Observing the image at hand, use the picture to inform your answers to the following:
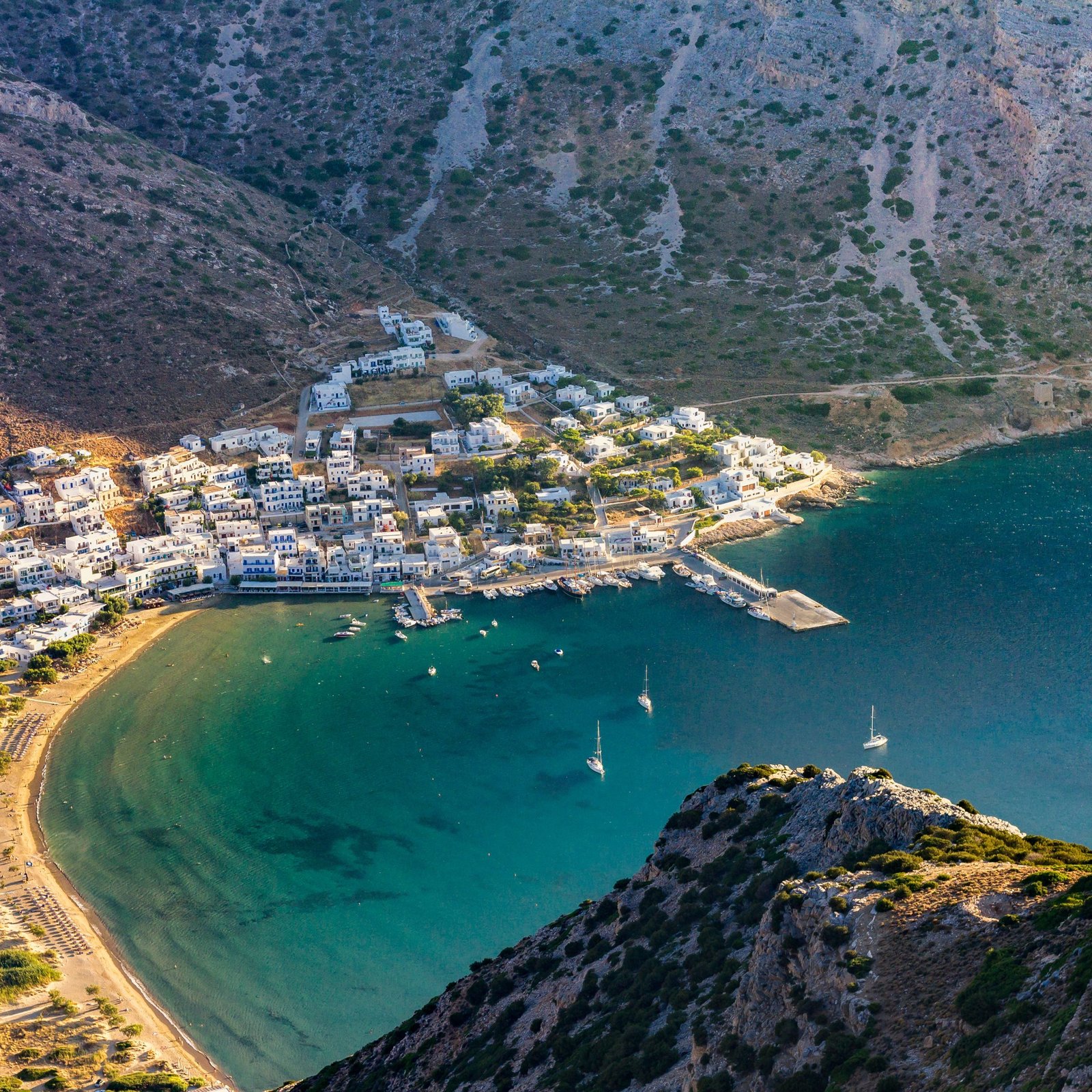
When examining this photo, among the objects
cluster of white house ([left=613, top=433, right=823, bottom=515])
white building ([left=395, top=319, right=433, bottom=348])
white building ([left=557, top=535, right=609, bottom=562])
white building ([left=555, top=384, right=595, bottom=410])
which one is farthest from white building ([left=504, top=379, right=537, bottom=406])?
white building ([left=557, top=535, right=609, bottom=562])

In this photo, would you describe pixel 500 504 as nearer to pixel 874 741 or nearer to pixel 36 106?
pixel 874 741

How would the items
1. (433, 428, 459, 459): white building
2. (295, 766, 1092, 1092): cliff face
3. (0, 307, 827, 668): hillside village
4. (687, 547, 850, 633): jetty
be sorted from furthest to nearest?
(433, 428, 459, 459): white building, (0, 307, 827, 668): hillside village, (687, 547, 850, 633): jetty, (295, 766, 1092, 1092): cliff face

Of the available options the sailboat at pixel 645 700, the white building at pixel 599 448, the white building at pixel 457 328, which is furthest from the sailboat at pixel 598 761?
the white building at pixel 457 328

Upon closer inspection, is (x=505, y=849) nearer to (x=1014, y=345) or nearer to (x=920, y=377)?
(x=920, y=377)

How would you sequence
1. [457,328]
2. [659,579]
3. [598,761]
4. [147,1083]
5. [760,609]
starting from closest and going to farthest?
[147,1083] < [598,761] < [760,609] < [659,579] < [457,328]

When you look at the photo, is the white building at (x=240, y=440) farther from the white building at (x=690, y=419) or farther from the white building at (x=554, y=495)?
the white building at (x=690, y=419)

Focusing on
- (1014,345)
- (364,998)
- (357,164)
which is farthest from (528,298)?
(364,998)

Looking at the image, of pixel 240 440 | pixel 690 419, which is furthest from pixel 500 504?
pixel 240 440

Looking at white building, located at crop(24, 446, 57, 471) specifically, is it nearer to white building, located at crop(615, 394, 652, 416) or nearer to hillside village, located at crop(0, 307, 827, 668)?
hillside village, located at crop(0, 307, 827, 668)
